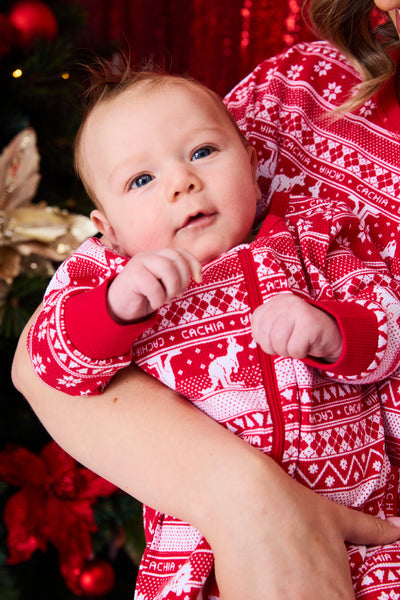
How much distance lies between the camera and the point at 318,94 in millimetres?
1119

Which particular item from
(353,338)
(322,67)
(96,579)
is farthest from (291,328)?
(96,579)

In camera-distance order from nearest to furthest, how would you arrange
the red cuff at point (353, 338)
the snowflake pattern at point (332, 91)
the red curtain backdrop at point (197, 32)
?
the red cuff at point (353, 338) → the snowflake pattern at point (332, 91) → the red curtain backdrop at point (197, 32)

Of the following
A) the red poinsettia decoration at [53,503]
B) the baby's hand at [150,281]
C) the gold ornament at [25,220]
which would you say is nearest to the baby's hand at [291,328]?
the baby's hand at [150,281]

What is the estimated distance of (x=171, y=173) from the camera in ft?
2.98

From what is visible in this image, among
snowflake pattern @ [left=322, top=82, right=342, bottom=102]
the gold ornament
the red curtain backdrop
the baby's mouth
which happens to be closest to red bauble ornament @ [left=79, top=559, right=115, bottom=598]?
the gold ornament

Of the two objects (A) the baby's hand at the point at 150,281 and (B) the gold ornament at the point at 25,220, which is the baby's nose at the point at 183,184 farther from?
(B) the gold ornament at the point at 25,220

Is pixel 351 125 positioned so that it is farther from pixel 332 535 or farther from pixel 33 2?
pixel 33 2

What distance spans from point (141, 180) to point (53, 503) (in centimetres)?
93

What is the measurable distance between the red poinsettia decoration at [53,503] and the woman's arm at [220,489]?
680mm

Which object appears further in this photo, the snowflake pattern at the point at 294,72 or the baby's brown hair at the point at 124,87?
the snowflake pattern at the point at 294,72

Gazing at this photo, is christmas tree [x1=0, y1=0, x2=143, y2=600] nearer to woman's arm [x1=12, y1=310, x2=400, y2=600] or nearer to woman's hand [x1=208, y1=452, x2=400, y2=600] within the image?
woman's arm [x1=12, y1=310, x2=400, y2=600]

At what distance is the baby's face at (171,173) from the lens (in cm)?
90

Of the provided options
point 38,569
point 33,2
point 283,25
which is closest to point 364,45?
point 33,2

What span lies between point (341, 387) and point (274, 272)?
8.1 inches
